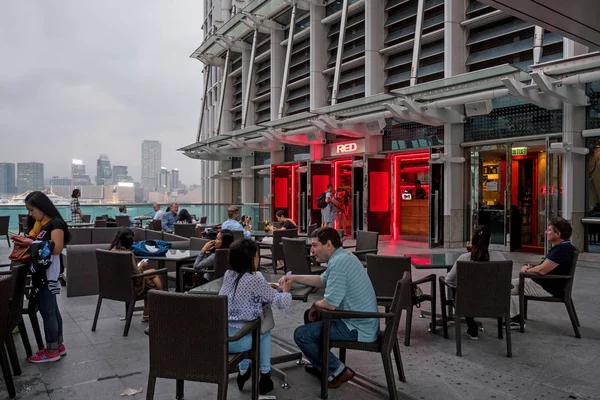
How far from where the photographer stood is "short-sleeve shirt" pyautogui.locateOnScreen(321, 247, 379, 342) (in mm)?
3037

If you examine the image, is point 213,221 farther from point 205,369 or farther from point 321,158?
point 205,369

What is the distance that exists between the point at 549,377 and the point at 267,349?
7.14 feet

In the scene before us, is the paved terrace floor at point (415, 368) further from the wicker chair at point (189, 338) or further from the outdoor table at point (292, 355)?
the wicker chair at point (189, 338)

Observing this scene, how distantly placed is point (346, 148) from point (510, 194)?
6121 mm

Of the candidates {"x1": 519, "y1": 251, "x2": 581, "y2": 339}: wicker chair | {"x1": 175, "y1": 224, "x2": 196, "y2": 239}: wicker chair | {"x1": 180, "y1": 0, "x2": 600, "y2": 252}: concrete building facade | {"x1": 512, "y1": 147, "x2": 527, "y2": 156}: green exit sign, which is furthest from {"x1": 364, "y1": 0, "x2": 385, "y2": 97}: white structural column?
{"x1": 519, "y1": 251, "x2": 581, "y2": 339}: wicker chair

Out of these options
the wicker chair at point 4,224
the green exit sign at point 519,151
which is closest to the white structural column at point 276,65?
the green exit sign at point 519,151

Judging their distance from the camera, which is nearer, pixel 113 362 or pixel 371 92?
pixel 113 362

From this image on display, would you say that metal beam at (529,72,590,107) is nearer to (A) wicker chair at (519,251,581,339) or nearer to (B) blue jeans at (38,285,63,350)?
(A) wicker chair at (519,251,581,339)

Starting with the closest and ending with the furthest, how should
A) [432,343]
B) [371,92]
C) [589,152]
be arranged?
[432,343]
[589,152]
[371,92]

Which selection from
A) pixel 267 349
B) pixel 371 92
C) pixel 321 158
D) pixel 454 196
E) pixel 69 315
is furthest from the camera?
pixel 321 158

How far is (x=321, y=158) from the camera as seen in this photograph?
55.2ft

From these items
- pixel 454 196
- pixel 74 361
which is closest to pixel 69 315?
pixel 74 361

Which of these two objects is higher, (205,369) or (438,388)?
(205,369)

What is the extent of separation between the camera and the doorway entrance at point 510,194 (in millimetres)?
10938
